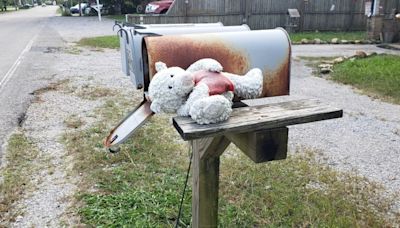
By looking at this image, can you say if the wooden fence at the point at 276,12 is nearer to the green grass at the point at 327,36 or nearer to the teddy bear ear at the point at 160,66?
the green grass at the point at 327,36

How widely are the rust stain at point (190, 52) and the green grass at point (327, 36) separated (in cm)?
1122

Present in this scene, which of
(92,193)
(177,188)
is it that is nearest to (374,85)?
(177,188)

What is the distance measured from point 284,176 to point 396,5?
1288 cm

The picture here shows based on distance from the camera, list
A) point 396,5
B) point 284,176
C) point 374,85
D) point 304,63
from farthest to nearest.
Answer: point 396,5 < point 304,63 < point 374,85 < point 284,176

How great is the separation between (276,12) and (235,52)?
13.5m

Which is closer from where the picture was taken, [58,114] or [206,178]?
[206,178]

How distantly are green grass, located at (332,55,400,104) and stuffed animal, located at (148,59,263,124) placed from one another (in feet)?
16.7

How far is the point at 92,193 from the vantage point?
116 inches

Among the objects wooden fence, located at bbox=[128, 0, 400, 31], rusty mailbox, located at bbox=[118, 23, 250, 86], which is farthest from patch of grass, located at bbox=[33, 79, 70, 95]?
wooden fence, located at bbox=[128, 0, 400, 31]

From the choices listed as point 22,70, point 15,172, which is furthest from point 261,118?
point 22,70

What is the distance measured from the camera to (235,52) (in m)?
1.64

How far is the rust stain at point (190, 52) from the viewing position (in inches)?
61.8

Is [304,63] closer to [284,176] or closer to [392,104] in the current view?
[392,104]

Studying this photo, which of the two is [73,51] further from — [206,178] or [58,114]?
[206,178]
